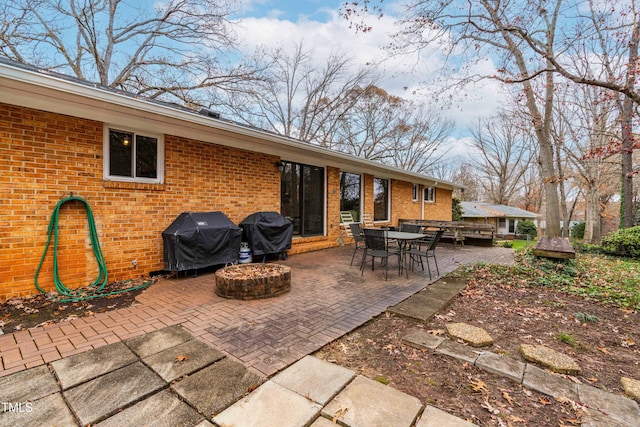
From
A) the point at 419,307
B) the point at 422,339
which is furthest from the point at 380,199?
the point at 422,339

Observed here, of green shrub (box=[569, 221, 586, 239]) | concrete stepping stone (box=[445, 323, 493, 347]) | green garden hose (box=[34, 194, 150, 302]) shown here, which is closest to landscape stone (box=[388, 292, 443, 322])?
concrete stepping stone (box=[445, 323, 493, 347])

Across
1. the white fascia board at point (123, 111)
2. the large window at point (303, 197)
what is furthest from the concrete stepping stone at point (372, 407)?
the large window at point (303, 197)

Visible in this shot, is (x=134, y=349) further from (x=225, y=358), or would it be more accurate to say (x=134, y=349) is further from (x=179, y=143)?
(x=179, y=143)

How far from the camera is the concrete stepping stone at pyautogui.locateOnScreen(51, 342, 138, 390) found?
205 cm

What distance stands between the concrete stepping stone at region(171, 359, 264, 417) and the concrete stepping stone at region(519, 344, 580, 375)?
2.37 m

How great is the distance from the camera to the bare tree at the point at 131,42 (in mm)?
9375

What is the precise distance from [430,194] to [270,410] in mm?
14175

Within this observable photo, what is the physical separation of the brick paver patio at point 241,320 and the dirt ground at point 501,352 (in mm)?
358

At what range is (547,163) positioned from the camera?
892 cm

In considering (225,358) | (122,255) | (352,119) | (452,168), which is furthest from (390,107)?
(225,358)

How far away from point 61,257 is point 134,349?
2.59m

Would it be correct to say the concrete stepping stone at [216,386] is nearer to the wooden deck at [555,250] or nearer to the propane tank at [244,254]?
the propane tank at [244,254]

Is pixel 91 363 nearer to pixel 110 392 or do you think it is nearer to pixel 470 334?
pixel 110 392

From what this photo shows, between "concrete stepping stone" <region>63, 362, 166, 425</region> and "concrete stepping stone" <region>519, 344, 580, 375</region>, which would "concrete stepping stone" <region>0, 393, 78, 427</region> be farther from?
"concrete stepping stone" <region>519, 344, 580, 375</region>
